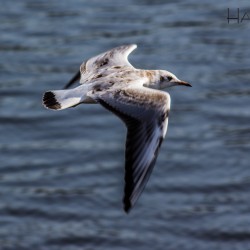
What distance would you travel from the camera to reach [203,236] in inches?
470

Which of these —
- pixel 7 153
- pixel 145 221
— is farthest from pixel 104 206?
pixel 7 153

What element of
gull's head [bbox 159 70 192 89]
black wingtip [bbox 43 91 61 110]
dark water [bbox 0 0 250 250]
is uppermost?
black wingtip [bbox 43 91 61 110]

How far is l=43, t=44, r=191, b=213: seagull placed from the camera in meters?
7.50

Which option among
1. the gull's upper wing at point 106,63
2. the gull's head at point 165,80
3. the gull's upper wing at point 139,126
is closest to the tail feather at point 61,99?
the gull's upper wing at point 139,126

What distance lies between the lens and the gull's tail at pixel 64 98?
8.08 meters

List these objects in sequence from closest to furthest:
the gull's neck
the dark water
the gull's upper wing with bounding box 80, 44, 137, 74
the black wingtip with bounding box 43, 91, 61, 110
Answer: the black wingtip with bounding box 43, 91, 61, 110 → the gull's neck → the gull's upper wing with bounding box 80, 44, 137, 74 → the dark water

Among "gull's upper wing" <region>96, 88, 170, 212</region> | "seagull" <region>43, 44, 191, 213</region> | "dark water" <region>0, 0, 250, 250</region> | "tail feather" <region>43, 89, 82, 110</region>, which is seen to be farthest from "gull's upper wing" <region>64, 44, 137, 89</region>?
"dark water" <region>0, 0, 250, 250</region>

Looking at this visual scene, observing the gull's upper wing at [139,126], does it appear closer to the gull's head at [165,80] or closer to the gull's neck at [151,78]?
the gull's neck at [151,78]

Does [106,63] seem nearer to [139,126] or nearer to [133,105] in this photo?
[133,105]

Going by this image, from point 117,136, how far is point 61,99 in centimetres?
546

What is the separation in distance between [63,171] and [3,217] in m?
1.08

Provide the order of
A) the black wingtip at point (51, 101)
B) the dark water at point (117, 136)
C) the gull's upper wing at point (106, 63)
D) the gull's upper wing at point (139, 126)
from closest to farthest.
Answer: the gull's upper wing at point (139, 126) → the black wingtip at point (51, 101) → the gull's upper wing at point (106, 63) → the dark water at point (117, 136)

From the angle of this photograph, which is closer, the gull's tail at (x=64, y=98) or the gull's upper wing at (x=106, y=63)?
the gull's tail at (x=64, y=98)

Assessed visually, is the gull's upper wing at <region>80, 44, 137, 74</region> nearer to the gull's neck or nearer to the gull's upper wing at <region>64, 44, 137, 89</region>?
the gull's upper wing at <region>64, 44, 137, 89</region>
